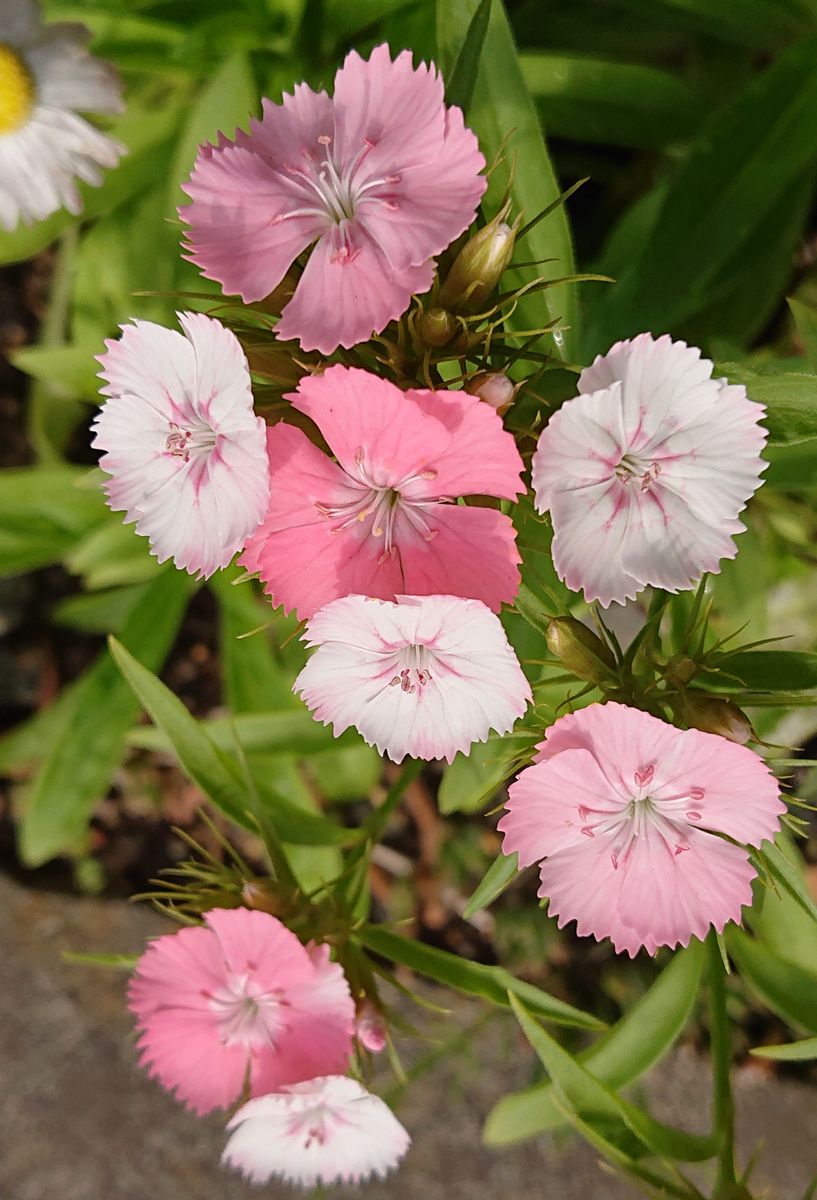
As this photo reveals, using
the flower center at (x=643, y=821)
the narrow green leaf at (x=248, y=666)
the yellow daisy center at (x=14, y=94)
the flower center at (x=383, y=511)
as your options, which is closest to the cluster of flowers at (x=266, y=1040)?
the flower center at (x=643, y=821)


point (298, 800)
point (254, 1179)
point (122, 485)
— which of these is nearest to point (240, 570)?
point (298, 800)

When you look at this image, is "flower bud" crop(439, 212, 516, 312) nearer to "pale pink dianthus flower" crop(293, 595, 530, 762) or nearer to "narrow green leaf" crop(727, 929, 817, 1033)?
"pale pink dianthus flower" crop(293, 595, 530, 762)

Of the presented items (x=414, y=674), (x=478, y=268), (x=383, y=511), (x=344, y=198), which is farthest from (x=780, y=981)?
(x=344, y=198)

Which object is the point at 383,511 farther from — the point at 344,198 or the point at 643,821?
the point at 643,821

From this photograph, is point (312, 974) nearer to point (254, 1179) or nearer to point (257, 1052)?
point (257, 1052)

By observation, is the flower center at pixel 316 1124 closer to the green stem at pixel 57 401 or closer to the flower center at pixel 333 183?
the flower center at pixel 333 183

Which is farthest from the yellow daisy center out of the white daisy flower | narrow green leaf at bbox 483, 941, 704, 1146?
narrow green leaf at bbox 483, 941, 704, 1146
